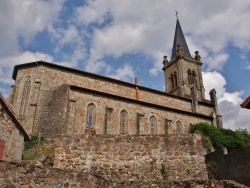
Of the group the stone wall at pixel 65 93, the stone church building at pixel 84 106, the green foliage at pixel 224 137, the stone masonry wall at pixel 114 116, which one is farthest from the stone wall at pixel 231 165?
the stone wall at pixel 65 93

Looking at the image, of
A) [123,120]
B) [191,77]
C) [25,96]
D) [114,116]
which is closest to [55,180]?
[114,116]

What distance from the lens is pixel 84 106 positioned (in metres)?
28.2

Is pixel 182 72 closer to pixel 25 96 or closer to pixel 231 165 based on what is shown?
pixel 25 96

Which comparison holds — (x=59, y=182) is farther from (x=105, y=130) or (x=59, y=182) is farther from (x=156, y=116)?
(x=156, y=116)

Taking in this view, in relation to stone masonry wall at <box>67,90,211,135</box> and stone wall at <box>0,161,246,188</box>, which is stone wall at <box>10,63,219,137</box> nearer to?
stone masonry wall at <box>67,90,211,135</box>

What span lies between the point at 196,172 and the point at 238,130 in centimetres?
2295

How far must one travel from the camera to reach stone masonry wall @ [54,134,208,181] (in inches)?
420

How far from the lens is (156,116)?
105 ft

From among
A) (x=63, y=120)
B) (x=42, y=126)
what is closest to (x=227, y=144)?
(x=63, y=120)

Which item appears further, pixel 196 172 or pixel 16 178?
pixel 196 172

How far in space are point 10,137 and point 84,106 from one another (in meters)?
15.7

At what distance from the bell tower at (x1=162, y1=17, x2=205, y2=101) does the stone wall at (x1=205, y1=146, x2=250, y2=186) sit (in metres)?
34.0

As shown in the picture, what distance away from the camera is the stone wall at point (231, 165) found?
1265cm

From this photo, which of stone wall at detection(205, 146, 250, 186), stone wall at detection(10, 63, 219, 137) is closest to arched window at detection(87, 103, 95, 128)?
stone wall at detection(10, 63, 219, 137)
